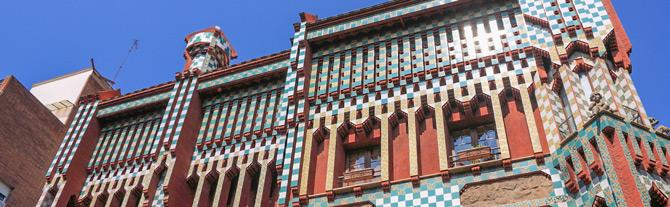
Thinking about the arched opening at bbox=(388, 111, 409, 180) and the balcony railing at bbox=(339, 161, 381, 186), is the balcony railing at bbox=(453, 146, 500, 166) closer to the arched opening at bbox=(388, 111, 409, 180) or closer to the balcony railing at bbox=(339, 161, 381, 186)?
the arched opening at bbox=(388, 111, 409, 180)

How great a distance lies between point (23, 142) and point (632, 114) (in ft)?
58.8

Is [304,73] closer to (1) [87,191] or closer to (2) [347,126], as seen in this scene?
(2) [347,126]

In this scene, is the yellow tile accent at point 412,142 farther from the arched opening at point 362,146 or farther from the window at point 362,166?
the window at point 362,166

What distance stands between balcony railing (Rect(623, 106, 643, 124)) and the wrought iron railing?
3.18 feet

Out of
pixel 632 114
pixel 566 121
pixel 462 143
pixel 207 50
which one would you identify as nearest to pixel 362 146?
pixel 462 143

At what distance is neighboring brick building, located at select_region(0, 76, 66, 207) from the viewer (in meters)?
20.3

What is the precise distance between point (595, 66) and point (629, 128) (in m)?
2.33

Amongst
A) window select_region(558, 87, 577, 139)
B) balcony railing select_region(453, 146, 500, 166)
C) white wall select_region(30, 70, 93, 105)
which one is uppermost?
white wall select_region(30, 70, 93, 105)

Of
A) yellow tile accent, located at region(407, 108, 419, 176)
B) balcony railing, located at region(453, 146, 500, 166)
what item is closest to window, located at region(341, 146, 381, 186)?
yellow tile accent, located at region(407, 108, 419, 176)

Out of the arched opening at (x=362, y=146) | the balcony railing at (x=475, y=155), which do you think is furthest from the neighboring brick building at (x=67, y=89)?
the balcony railing at (x=475, y=155)

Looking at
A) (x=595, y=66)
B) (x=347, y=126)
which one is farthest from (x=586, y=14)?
(x=347, y=126)

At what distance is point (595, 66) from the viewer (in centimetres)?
1402

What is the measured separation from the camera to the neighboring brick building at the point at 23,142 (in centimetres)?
2030

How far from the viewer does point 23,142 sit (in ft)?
70.1
